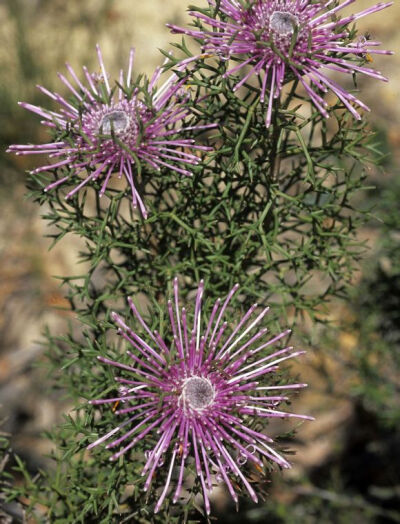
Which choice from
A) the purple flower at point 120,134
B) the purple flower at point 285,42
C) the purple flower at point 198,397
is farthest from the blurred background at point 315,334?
the purple flower at point 285,42

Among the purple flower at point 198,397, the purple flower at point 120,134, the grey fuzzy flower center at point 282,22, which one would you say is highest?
the grey fuzzy flower center at point 282,22

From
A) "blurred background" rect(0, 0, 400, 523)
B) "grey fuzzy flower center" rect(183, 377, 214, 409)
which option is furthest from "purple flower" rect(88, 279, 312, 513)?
"blurred background" rect(0, 0, 400, 523)

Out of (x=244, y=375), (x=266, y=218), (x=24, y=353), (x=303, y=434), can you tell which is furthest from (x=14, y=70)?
(x=244, y=375)

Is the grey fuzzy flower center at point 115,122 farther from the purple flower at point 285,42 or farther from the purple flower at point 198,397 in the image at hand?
the purple flower at point 198,397

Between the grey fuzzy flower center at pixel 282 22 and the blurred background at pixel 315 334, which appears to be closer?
the grey fuzzy flower center at pixel 282 22

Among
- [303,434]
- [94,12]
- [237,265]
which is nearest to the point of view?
[237,265]

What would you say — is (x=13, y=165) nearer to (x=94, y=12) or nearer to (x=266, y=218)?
(x=94, y=12)
